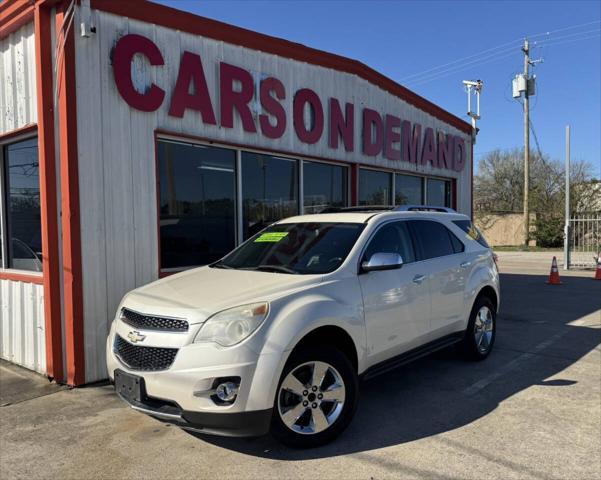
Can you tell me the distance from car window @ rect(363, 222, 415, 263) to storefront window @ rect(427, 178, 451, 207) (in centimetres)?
773

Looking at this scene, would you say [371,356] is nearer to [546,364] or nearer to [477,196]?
[546,364]

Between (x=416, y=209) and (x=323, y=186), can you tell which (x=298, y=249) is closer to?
(x=416, y=209)

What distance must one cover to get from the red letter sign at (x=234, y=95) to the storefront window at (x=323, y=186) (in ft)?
5.58

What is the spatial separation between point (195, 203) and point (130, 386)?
3.54m

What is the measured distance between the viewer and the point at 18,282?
6.12 metres

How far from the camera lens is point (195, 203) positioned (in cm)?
677

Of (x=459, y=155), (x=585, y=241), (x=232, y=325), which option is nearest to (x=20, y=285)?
(x=232, y=325)

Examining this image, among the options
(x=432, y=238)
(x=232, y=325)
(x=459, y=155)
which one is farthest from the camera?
(x=459, y=155)

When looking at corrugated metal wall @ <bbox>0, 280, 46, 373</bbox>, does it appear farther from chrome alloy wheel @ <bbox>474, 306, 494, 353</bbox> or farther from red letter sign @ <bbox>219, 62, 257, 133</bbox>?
chrome alloy wheel @ <bbox>474, 306, 494, 353</bbox>

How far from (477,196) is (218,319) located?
46.3 metres

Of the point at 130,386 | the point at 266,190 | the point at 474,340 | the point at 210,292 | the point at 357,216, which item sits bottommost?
the point at 474,340

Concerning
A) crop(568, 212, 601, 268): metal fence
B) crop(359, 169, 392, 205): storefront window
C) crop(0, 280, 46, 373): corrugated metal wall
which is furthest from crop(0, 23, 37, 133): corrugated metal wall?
crop(568, 212, 601, 268): metal fence

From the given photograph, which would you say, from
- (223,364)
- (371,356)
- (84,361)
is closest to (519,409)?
(371,356)

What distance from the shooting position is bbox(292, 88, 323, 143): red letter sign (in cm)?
809
